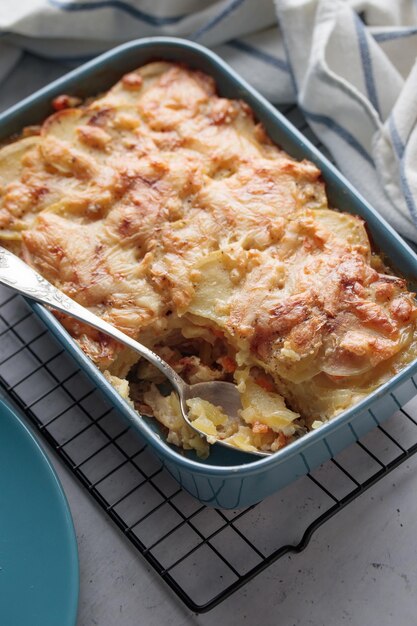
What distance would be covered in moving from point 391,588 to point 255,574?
1.58 ft

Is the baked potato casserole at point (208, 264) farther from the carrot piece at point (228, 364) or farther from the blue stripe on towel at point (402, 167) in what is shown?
the blue stripe on towel at point (402, 167)

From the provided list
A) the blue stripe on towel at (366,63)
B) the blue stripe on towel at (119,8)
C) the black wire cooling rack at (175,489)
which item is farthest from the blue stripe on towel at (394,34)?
the black wire cooling rack at (175,489)

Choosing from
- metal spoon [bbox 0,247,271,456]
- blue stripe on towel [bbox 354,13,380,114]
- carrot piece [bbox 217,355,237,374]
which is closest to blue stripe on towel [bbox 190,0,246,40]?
blue stripe on towel [bbox 354,13,380,114]

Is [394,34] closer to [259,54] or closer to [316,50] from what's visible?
[316,50]

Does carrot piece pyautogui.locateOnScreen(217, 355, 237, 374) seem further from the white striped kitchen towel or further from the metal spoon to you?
the white striped kitchen towel

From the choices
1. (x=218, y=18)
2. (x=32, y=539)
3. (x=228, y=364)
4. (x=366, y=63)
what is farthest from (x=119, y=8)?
(x=32, y=539)

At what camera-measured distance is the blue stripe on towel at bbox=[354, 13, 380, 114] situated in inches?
133

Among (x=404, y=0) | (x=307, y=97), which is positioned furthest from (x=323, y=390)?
(x=404, y=0)

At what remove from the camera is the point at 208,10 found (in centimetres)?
365

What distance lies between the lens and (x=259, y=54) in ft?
12.1

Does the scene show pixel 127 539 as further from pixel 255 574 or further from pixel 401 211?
pixel 401 211

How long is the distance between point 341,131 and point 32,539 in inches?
75.0

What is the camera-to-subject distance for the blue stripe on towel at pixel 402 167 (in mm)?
3164

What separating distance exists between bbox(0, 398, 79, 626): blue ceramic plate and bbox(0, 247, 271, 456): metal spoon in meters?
0.43
